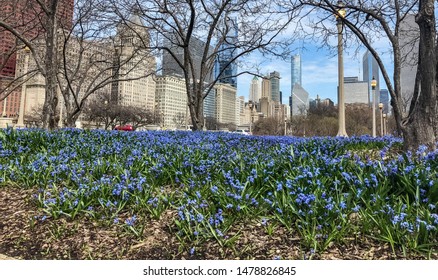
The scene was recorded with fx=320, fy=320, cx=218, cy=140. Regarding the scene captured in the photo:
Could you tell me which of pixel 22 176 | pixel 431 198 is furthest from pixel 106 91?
pixel 431 198

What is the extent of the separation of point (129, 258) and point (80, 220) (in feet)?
2.81

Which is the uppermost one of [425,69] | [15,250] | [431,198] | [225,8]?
[225,8]

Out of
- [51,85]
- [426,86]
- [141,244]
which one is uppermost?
[51,85]

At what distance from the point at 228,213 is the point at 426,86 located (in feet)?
13.1

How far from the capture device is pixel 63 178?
404 cm

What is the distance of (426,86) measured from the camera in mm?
4867

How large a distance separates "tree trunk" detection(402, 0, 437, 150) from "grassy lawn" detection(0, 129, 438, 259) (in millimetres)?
1189

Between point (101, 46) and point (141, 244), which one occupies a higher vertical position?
point (101, 46)

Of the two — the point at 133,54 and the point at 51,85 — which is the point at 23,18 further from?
the point at 51,85

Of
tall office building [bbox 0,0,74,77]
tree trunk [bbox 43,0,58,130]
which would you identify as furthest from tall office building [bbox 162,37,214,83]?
tree trunk [bbox 43,0,58,130]

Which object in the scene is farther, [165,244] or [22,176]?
[22,176]

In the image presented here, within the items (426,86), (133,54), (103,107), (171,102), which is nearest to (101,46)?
(133,54)

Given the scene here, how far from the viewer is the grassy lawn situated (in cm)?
234
